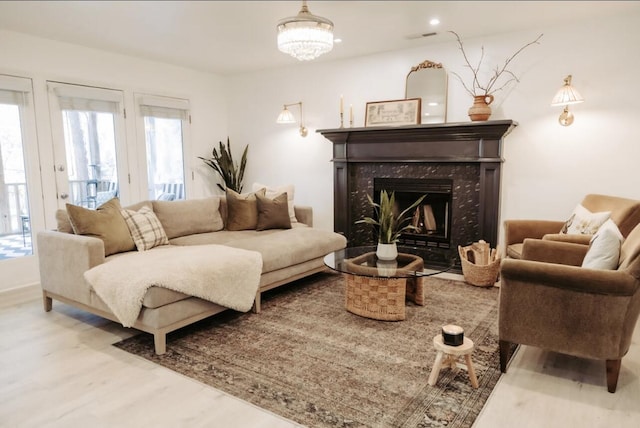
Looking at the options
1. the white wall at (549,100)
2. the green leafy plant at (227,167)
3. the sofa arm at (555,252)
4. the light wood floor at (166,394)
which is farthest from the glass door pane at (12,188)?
the sofa arm at (555,252)

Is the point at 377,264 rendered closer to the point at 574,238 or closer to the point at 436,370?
the point at 436,370

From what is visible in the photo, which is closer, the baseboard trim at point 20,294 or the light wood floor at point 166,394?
the light wood floor at point 166,394

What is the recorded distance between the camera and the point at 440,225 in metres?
4.84

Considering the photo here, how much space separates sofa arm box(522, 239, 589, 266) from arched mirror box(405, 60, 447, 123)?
2118mm

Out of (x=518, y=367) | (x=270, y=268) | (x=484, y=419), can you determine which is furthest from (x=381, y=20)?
(x=484, y=419)

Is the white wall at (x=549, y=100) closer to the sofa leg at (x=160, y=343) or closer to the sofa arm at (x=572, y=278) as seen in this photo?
the sofa arm at (x=572, y=278)

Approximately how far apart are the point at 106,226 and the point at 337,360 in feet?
6.75

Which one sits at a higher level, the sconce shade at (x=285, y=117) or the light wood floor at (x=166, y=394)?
the sconce shade at (x=285, y=117)

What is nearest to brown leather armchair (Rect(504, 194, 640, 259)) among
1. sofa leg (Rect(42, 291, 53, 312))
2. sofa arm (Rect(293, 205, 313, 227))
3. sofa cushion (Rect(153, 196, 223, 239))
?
sofa arm (Rect(293, 205, 313, 227))

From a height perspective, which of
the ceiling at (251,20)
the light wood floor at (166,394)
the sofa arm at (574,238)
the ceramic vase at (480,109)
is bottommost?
the light wood floor at (166,394)

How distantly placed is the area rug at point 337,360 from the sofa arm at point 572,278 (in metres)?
0.60

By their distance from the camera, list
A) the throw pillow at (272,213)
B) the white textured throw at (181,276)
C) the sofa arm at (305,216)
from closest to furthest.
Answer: the white textured throw at (181,276)
the throw pillow at (272,213)
the sofa arm at (305,216)

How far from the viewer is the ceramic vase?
4.10 m

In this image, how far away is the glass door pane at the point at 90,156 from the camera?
177 inches
